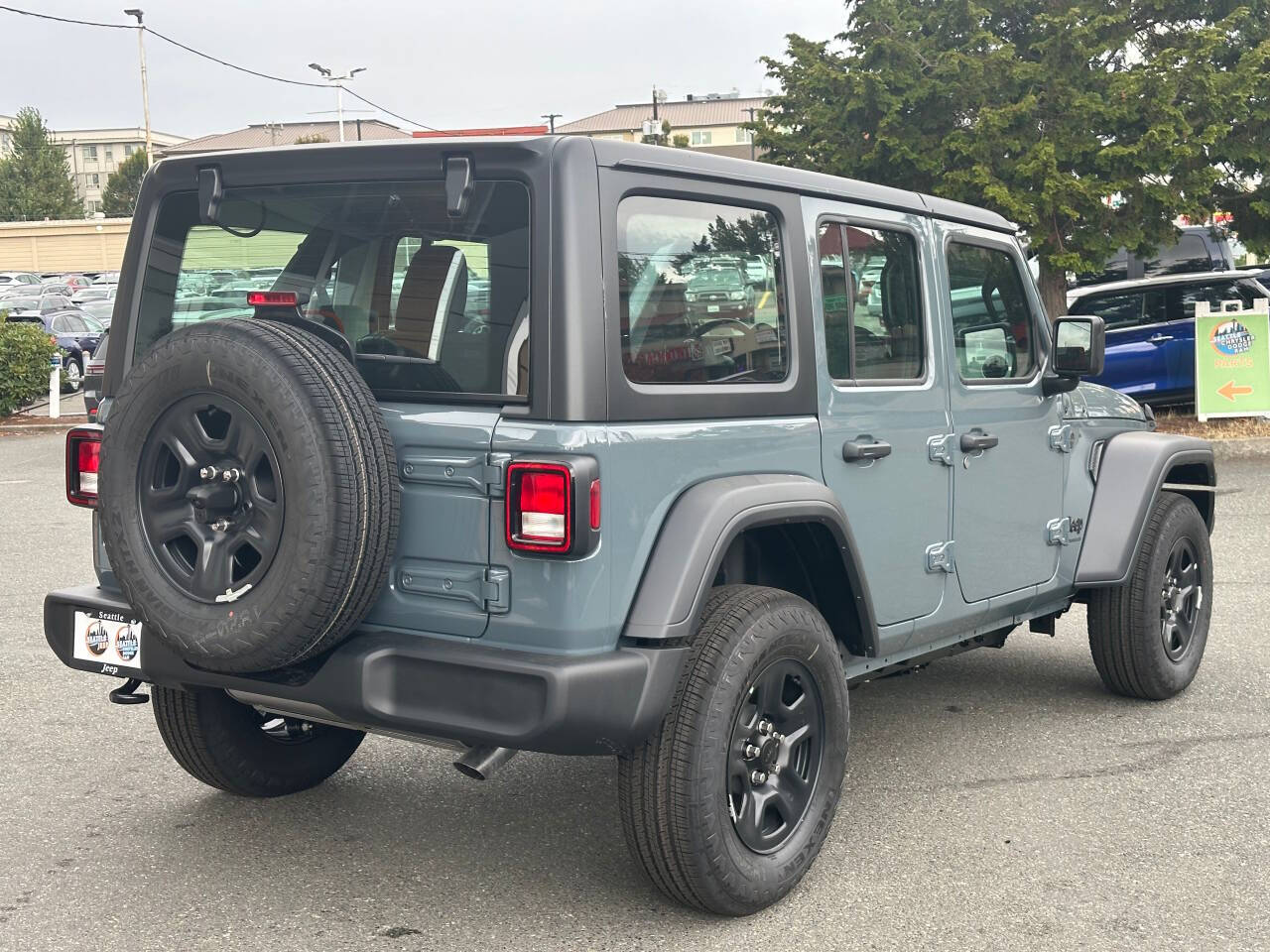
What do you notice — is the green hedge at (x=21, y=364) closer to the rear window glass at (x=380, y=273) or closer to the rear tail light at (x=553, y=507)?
the rear window glass at (x=380, y=273)

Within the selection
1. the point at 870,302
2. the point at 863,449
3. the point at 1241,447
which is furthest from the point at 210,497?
the point at 1241,447

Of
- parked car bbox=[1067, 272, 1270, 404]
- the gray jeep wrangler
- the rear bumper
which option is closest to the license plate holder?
the gray jeep wrangler

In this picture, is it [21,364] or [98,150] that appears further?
[98,150]

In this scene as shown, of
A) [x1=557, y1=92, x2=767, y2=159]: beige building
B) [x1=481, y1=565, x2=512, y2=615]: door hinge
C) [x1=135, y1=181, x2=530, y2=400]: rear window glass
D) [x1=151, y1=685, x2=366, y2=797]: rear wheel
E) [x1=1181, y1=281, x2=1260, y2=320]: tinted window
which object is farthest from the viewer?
[x1=557, y1=92, x2=767, y2=159]: beige building

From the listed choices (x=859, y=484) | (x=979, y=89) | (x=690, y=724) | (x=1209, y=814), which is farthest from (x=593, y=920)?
(x=979, y=89)

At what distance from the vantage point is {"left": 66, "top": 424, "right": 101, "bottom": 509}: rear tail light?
12.7 ft

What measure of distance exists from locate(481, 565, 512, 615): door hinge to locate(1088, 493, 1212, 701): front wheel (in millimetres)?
2912

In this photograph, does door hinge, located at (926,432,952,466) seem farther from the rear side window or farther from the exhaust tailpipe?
the exhaust tailpipe

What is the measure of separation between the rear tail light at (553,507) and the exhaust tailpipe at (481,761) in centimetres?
55

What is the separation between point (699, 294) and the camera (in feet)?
11.8

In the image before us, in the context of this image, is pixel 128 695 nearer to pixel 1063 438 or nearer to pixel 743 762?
pixel 743 762

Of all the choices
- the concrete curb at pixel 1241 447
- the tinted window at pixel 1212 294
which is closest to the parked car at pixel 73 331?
the tinted window at pixel 1212 294

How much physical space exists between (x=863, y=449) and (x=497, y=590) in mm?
1273

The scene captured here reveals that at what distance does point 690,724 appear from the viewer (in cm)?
339
